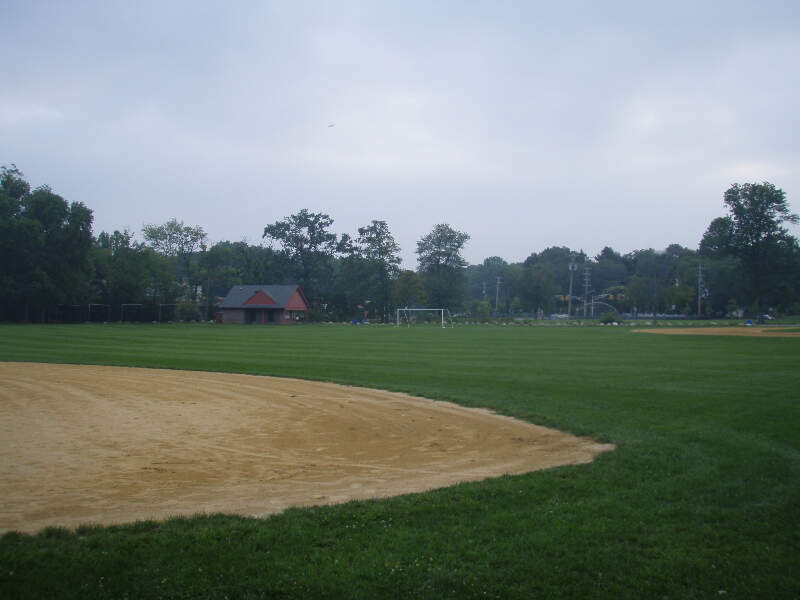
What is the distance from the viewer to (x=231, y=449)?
1020 cm

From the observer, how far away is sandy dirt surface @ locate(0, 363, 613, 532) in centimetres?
726

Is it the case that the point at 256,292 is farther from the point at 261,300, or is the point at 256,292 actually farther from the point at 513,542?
the point at 513,542

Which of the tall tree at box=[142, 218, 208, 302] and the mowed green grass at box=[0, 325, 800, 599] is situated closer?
the mowed green grass at box=[0, 325, 800, 599]

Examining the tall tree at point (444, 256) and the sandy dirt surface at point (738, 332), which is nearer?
the sandy dirt surface at point (738, 332)

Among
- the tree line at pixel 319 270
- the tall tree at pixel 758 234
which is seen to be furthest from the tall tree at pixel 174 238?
the tall tree at pixel 758 234

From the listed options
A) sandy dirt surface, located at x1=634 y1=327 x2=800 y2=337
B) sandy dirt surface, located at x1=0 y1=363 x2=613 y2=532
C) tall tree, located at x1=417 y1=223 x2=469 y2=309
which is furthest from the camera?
tall tree, located at x1=417 y1=223 x2=469 y2=309

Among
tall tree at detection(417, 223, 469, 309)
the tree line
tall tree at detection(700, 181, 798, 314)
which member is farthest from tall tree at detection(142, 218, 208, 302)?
tall tree at detection(700, 181, 798, 314)

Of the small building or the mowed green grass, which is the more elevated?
the small building

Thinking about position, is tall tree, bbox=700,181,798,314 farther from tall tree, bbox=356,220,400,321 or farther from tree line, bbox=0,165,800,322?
tall tree, bbox=356,220,400,321

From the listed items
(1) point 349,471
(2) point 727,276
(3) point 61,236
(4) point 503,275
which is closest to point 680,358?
(1) point 349,471

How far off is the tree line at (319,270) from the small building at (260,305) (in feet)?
13.6

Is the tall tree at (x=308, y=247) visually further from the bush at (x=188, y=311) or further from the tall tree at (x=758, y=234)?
the tall tree at (x=758, y=234)

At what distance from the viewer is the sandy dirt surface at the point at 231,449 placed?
726 cm

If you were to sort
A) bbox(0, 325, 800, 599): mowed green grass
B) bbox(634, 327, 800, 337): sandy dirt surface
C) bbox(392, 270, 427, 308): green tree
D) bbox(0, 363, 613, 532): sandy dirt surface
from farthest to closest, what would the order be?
bbox(392, 270, 427, 308): green tree
bbox(634, 327, 800, 337): sandy dirt surface
bbox(0, 363, 613, 532): sandy dirt surface
bbox(0, 325, 800, 599): mowed green grass
